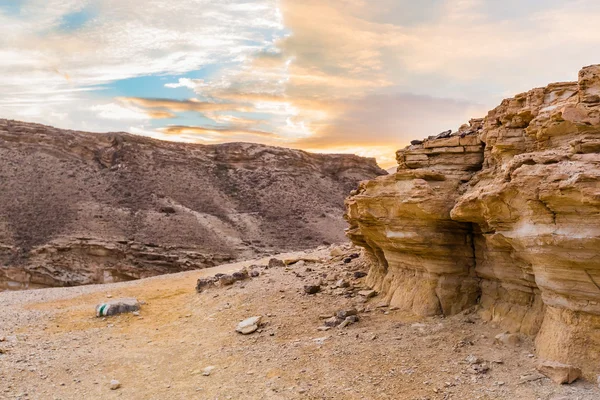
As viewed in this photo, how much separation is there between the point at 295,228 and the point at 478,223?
3104 centimetres

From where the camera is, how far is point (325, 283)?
13742 millimetres

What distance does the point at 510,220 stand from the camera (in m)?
7.38

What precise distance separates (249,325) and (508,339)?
5688mm

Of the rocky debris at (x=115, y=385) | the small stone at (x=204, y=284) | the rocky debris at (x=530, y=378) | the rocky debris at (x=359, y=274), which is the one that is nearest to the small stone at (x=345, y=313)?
the rocky debris at (x=359, y=274)

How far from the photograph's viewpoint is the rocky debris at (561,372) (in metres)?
6.37

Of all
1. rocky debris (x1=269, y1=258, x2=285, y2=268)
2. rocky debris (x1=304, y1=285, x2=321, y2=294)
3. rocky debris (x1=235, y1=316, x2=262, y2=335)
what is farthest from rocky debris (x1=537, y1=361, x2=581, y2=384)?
rocky debris (x1=269, y1=258, x2=285, y2=268)

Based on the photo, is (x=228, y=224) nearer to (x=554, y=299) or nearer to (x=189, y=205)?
(x=189, y=205)

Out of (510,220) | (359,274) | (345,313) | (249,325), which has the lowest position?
(249,325)

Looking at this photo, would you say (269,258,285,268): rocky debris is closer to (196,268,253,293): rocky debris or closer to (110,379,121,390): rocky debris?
(196,268,253,293): rocky debris

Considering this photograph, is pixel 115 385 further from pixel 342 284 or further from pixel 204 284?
pixel 204 284

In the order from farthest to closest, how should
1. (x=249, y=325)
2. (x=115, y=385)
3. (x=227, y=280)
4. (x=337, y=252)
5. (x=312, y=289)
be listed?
(x=337, y=252) → (x=227, y=280) → (x=312, y=289) → (x=249, y=325) → (x=115, y=385)

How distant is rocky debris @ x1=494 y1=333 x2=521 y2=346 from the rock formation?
Answer: 24.5 m

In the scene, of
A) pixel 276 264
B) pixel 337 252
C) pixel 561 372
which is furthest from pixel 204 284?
pixel 561 372

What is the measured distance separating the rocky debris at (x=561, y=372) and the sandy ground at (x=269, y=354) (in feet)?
0.34
